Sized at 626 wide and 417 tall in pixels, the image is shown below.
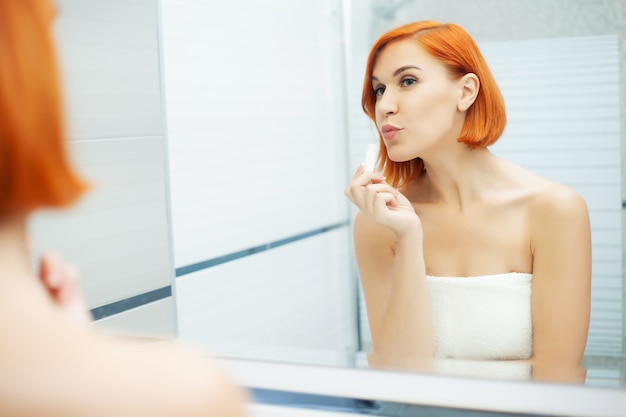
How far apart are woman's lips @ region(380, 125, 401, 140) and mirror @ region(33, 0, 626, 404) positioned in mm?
151

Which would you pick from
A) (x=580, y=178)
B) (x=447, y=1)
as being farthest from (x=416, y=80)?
(x=580, y=178)

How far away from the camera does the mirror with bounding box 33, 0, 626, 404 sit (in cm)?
104

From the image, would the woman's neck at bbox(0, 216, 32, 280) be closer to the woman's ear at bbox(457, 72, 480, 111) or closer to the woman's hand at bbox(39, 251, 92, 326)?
the woman's hand at bbox(39, 251, 92, 326)

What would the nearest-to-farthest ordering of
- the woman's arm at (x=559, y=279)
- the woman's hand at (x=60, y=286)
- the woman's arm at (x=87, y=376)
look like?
the woman's arm at (x=87, y=376), the woman's hand at (x=60, y=286), the woman's arm at (x=559, y=279)

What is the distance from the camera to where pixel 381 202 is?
40.6 inches

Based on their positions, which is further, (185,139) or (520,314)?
(185,139)

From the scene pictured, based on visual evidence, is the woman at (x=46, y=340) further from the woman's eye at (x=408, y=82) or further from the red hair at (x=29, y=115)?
the woman's eye at (x=408, y=82)

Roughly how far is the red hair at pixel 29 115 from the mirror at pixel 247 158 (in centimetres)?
65

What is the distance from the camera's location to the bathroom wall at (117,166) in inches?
39.6

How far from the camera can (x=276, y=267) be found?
56.5 inches

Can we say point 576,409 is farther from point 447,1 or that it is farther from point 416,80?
point 447,1

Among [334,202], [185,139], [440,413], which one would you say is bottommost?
[440,413]

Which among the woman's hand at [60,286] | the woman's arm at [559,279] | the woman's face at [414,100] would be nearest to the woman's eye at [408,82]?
the woman's face at [414,100]

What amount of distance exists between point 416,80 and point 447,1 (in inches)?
6.7
